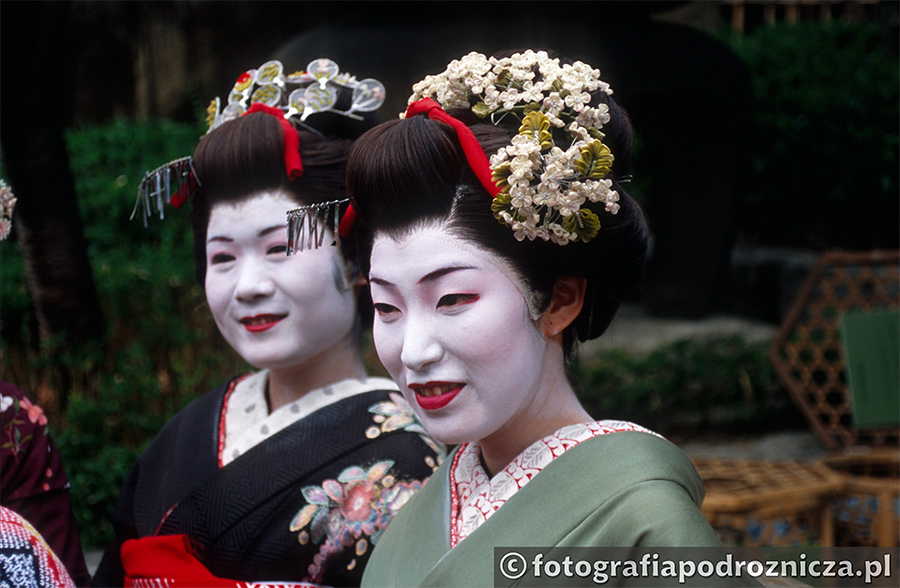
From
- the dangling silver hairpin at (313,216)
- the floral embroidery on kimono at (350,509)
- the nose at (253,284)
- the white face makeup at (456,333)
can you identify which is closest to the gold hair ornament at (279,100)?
the nose at (253,284)

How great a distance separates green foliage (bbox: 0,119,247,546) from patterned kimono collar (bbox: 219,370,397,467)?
55.2 inches

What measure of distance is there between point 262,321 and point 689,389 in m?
3.14

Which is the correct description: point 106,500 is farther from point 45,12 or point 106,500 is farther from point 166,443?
point 45,12

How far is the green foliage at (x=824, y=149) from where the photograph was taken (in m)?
4.94

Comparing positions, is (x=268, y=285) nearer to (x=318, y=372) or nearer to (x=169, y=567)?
(x=318, y=372)

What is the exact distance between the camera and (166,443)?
2.15 m

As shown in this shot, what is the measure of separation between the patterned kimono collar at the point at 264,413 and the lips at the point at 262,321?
22 centimetres

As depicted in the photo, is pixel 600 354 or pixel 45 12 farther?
pixel 600 354

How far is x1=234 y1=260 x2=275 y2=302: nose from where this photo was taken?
185 centimetres

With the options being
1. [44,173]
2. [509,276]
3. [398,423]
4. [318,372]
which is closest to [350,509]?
[398,423]

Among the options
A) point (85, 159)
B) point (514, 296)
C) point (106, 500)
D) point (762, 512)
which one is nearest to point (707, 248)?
point (762, 512)

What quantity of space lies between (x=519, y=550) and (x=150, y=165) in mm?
4910

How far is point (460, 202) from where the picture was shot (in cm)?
142

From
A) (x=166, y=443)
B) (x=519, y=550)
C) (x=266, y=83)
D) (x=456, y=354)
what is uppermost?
(x=266, y=83)
